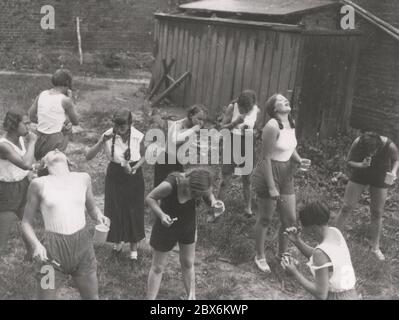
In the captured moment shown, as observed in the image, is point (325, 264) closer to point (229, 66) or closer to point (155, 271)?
point (155, 271)

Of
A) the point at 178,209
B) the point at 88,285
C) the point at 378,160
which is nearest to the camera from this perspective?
the point at 88,285

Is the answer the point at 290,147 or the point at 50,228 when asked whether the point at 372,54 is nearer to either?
the point at 290,147

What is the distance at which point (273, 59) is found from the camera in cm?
913

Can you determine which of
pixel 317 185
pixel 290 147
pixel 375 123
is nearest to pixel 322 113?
pixel 375 123

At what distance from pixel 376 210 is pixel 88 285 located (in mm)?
3492

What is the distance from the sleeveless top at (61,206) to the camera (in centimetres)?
380

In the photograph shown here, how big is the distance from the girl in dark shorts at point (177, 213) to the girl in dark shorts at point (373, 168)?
7.14 feet

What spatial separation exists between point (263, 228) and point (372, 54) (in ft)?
16.7

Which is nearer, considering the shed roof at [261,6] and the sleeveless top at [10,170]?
the sleeveless top at [10,170]

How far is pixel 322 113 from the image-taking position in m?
9.14

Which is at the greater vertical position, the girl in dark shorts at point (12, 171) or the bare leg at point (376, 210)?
the girl in dark shorts at point (12, 171)

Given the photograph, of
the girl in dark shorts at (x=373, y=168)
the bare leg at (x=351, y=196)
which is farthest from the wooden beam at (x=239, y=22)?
the bare leg at (x=351, y=196)

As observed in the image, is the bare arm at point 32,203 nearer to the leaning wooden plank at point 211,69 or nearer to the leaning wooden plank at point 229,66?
the leaning wooden plank at point 229,66

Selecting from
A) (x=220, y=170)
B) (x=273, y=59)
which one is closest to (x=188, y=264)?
(x=220, y=170)
